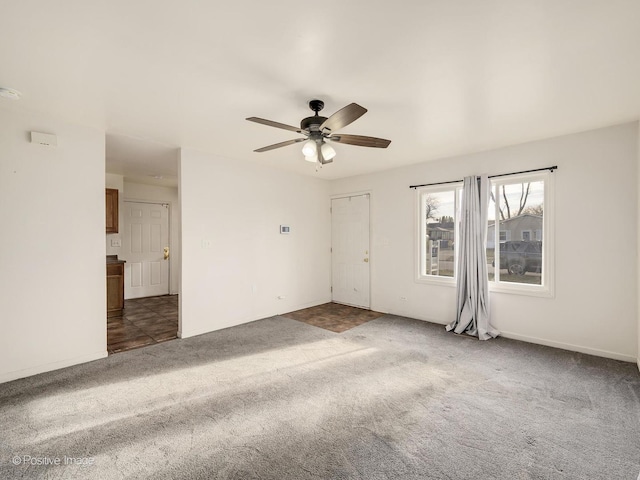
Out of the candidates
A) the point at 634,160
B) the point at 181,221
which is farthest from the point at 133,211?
the point at 634,160

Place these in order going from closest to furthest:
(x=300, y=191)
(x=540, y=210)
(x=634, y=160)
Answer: (x=634, y=160), (x=540, y=210), (x=300, y=191)

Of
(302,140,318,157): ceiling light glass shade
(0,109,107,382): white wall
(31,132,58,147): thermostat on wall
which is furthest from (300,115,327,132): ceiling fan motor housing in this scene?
(31,132,58,147): thermostat on wall

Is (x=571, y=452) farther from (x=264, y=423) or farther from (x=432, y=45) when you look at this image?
(x=432, y=45)

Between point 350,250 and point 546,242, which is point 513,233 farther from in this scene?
point 350,250

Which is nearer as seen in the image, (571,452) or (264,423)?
(571,452)

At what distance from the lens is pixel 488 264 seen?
4.31 meters

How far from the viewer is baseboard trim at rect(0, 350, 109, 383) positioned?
2.89 metres

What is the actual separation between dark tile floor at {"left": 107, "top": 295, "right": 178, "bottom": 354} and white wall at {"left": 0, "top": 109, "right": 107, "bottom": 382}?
0.51 m

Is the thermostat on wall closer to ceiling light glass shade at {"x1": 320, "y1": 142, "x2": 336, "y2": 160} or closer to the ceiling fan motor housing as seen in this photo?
the ceiling fan motor housing

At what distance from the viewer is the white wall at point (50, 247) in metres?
2.89

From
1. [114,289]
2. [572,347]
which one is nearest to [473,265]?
[572,347]

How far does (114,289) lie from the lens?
5207mm

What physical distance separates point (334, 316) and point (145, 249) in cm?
441

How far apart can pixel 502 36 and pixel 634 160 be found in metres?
2.65
